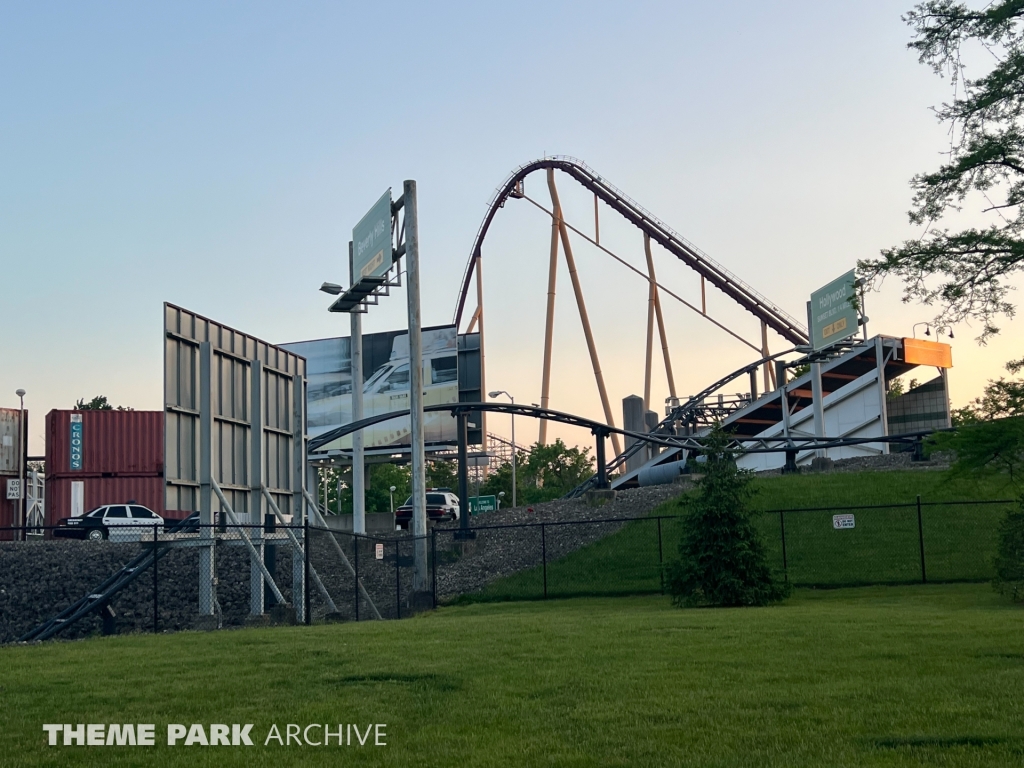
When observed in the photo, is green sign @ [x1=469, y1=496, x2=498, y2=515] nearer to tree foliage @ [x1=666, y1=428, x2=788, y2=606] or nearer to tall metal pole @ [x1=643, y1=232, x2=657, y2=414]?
tall metal pole @ [x1=643, y1=232, x2=657, y2=414]

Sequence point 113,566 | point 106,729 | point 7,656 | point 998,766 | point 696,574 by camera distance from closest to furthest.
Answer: point 998,766
point 106,729
point 7,656
point 696,574
point 113,566

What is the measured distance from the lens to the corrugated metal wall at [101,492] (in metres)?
43.5

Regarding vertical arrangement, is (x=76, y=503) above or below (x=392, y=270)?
below

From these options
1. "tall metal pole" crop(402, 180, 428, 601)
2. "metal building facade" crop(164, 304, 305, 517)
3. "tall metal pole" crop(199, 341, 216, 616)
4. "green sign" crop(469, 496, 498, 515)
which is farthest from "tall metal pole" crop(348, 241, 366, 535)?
"green sign" crop(469, 496, 498, 515)

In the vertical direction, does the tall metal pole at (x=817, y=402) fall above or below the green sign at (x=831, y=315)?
below

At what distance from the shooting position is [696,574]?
22.0 metres

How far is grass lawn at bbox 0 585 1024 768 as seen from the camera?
23.2 ft

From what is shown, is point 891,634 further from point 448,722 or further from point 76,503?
point 76,503

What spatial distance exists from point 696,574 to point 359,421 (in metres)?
14.2

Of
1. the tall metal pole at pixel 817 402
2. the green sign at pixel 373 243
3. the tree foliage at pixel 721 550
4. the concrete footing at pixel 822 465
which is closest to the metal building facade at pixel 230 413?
the green sign at pixel 373 243

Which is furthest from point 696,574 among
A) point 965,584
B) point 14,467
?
point 14,467

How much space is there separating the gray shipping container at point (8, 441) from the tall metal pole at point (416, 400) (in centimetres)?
2494

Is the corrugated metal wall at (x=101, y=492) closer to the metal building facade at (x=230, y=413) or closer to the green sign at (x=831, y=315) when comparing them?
the metal building facade at (x=230, y=413)

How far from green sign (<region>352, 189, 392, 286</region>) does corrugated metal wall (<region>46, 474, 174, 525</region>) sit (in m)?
14.5
